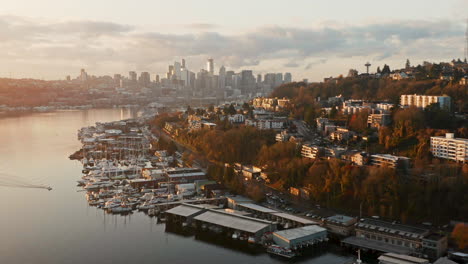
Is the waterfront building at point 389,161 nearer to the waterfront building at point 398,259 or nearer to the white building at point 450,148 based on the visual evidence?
the white building at point 450,148

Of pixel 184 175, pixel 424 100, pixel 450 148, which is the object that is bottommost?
pixel 184 175

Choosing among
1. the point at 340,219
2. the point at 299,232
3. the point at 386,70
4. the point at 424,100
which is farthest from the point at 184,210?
the point at 386,70

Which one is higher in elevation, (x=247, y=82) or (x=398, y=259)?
(x=247, y=82)

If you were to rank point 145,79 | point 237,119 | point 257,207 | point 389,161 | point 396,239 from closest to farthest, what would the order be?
point 396,239
point 257,207
point 389,161
point 237,119
point 145,79

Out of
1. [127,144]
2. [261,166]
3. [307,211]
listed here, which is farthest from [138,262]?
[127,144]

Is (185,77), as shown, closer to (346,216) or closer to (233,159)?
(233,159)

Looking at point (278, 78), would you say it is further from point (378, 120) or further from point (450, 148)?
point (450, 148)
